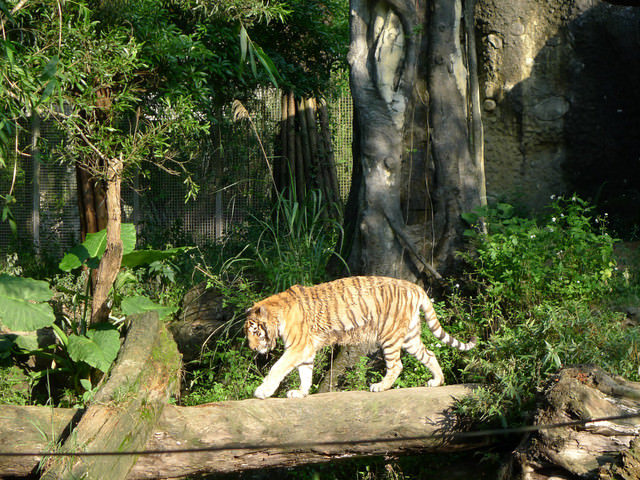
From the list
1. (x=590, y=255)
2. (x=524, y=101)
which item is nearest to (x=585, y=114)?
(x=524, y=101)

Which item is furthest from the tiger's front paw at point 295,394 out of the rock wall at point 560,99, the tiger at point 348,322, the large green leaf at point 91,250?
the rock wall at point 560,99

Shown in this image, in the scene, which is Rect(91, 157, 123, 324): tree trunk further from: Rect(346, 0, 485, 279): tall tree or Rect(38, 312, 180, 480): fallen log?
Rect(346, 0, 485, 279): tall tree

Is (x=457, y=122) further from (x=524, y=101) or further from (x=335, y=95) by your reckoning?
(x=335, y=95)

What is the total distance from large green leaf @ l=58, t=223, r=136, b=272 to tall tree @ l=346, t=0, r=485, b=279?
223cm

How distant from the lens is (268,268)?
6762mm

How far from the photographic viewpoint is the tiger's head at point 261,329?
17.2ft

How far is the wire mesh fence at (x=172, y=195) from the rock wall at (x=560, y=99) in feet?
11.6

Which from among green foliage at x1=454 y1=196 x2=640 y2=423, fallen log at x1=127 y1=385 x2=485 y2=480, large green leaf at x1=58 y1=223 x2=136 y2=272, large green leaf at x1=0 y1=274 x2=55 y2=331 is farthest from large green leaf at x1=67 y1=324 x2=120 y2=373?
green foliage at x1=454 y1=196 x2=640 y2=423

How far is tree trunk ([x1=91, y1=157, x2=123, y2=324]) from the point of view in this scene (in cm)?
575

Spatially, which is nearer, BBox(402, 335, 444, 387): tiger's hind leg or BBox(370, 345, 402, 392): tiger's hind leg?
BBox(370, 345, 402, 392): tiger's hind leg

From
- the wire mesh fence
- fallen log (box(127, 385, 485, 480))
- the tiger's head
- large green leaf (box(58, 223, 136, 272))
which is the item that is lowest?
fallen log (box(127, 385, 485, 480))

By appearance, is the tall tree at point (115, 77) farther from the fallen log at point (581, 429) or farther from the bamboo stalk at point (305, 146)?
the fallen log at point (581, 429)

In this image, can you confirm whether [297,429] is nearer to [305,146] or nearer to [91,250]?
[91,250]

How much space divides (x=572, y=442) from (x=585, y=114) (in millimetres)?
4888
